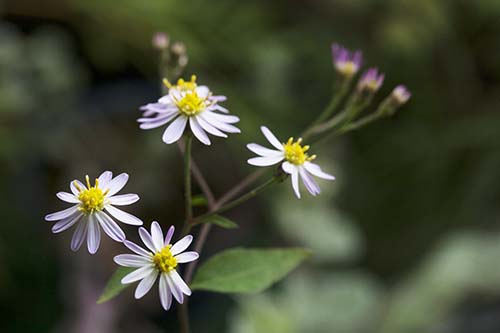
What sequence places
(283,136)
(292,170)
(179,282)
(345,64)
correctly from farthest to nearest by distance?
(283,136) < (345,64) < (292,170) < (179,282)

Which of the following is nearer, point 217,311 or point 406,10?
point 217,311

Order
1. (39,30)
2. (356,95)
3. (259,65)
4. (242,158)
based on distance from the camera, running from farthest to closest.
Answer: (39,30), (259,65), (242,158), (356,95)

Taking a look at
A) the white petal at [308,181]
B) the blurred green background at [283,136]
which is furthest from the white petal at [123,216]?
the blurred green background at [283,136]

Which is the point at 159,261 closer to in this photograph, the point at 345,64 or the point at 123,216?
the point at 123,216

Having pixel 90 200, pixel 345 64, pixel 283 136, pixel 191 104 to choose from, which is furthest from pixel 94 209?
pixel 283 136

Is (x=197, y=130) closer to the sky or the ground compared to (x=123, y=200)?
closer to the sky

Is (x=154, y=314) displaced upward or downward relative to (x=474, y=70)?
downward

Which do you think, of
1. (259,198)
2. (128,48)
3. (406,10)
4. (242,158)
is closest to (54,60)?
(128,48)

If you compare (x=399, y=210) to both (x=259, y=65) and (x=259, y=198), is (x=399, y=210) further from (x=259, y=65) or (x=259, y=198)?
(x=259, y=65)
